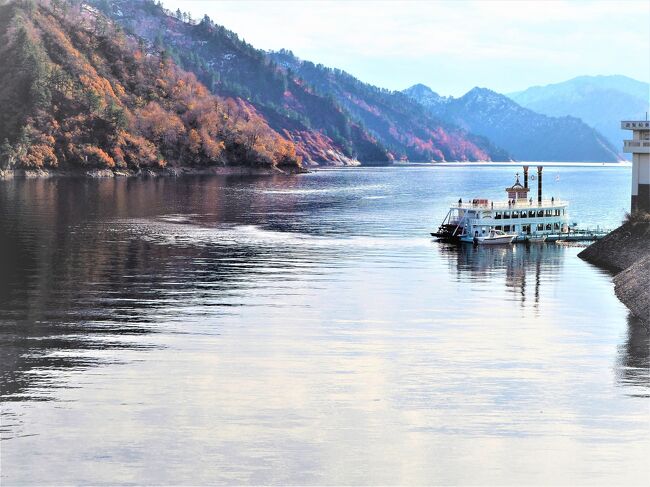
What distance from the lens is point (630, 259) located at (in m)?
79.6

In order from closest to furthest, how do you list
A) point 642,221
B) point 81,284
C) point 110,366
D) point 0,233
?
point 110,366, point 81,284, point 642,221, point 0,233

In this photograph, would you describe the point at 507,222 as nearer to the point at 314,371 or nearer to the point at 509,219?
the point at 509,219

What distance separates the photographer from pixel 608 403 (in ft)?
125

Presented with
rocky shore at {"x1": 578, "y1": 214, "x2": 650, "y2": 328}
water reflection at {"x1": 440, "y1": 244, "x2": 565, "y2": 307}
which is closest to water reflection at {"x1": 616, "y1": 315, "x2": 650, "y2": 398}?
rocky shore at {"x1": 578, "y1": 214, "x2": 650, "y2": 328}

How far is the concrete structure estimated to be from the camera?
304ft

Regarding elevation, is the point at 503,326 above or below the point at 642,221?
below

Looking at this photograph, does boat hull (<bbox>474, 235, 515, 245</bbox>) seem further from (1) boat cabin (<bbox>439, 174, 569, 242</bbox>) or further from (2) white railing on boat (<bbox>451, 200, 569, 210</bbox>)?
(2) white railing on boat (<bbox>451, 200, 569, 210</bbox>)

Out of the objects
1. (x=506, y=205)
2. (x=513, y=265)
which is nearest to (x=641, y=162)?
(x=513, y=265)

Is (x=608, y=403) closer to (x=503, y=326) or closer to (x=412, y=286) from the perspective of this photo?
(x=503, y=326)

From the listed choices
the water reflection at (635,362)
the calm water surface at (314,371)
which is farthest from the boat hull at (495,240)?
the water reflection at (635,362)

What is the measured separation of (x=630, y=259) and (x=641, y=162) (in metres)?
18.3

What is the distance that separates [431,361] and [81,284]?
103 feet

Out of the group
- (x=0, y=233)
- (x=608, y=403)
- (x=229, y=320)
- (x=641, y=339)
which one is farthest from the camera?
(x=0, y=233)

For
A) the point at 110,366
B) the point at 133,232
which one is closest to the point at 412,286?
the point at 110,366
